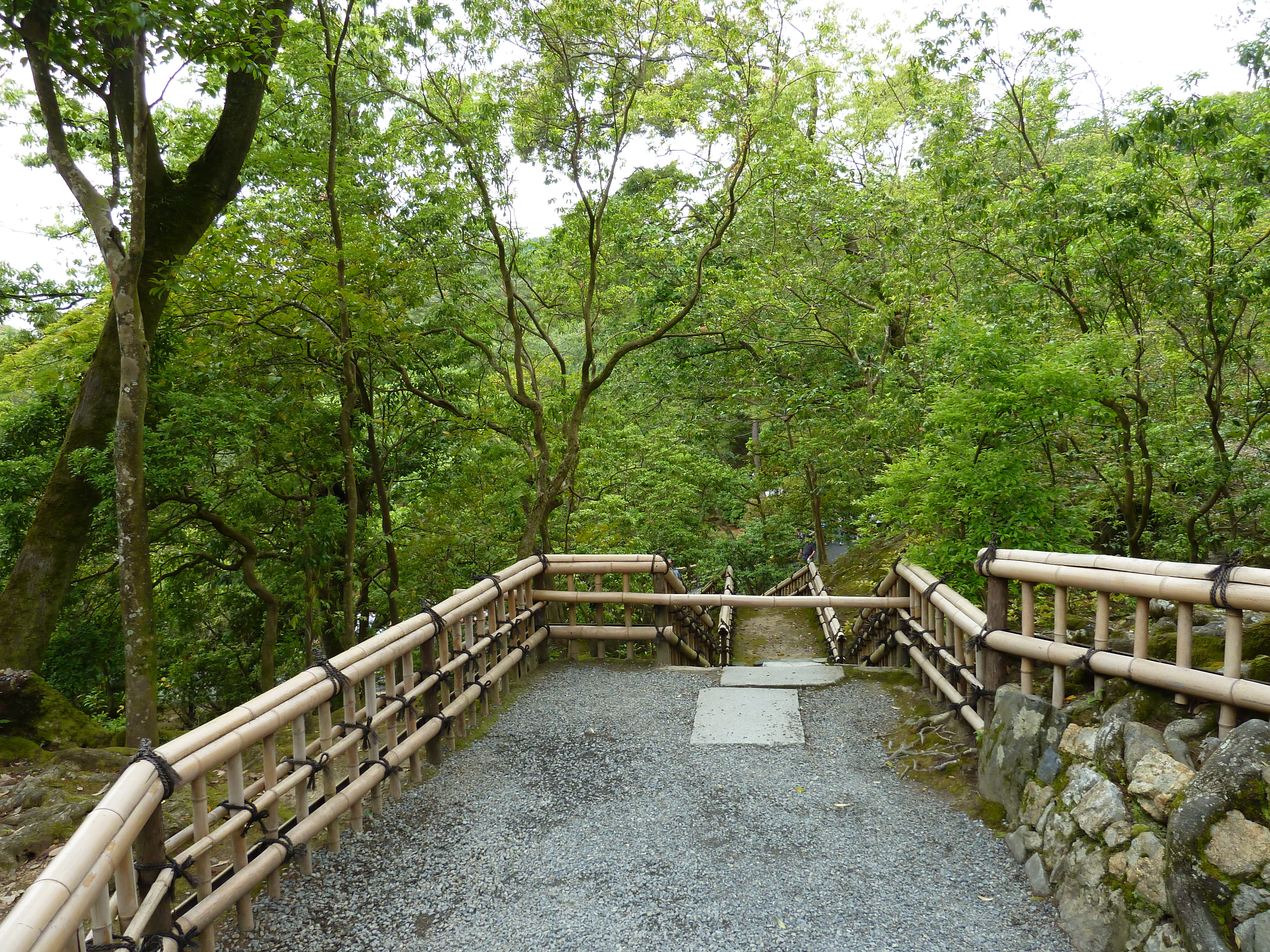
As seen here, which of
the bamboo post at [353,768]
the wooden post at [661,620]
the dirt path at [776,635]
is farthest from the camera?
the dirt path at [776,635]

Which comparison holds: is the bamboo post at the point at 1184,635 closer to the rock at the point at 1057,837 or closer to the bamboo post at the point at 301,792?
the rock at the point at 1057,837

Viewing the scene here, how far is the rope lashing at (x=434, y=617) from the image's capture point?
4.31 meters

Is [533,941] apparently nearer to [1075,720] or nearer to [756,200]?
[1075,720]

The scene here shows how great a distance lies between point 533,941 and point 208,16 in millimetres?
5989

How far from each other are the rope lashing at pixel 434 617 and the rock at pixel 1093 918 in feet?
10.5

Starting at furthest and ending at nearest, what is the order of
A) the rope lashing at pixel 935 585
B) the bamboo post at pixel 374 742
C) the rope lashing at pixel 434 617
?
the rope lashing at pixel 935 585
the rope lashing at pixel 434 617
the bamboo post at pixel 374 742

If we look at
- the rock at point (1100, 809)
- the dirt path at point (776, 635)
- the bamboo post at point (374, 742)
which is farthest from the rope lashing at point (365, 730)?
the dirt path at point (776, 635)

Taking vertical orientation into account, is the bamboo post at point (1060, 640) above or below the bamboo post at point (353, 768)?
above

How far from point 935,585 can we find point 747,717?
5.02 feet

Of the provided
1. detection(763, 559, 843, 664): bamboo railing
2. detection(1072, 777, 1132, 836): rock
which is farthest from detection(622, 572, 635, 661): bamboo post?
detection(1072, 777, 1132, 836): rock

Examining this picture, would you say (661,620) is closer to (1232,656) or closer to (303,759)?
(303,759)

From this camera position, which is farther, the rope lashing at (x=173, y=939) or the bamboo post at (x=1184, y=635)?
the bamboo post at (x=1184, y=635)

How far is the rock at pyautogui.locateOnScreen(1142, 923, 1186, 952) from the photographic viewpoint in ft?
7.73

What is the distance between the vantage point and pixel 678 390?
1407 cm
